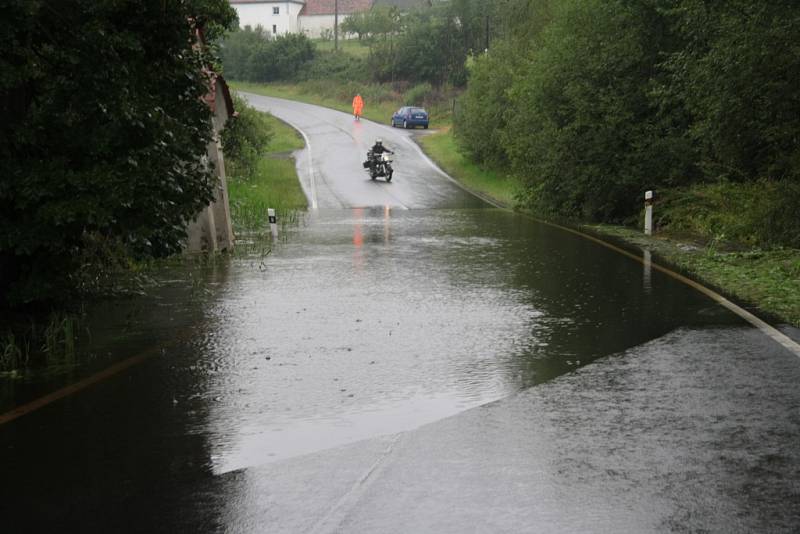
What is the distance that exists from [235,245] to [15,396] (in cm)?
1305

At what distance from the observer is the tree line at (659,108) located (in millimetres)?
19719

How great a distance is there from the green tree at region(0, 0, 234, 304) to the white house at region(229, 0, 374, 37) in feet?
375

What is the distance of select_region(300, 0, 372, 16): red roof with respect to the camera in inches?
5025

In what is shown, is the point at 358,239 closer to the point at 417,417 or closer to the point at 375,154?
the point at 417,417

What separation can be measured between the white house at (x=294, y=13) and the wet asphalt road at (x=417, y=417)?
114m

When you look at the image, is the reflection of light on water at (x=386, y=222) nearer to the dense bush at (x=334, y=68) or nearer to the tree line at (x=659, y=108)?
the tree line at (x=659, y=108)

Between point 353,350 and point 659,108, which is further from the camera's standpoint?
point 659,108

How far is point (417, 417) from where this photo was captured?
7.80 metres

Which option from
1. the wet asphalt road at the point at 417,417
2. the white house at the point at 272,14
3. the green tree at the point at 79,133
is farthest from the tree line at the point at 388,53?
the green tree at the point at 79,133

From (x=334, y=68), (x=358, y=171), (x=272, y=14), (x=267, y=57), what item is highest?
(x=272, y=14)

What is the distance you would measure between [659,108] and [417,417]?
66.8 feet

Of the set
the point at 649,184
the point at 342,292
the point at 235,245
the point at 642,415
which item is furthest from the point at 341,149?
the point at 642,415

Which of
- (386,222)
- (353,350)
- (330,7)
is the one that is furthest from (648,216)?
(330,7)

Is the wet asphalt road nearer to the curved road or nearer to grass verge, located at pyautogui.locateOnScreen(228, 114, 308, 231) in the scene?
grass verge, located at pyautogui.locateOnScreen(228, 114, 308, 231)
